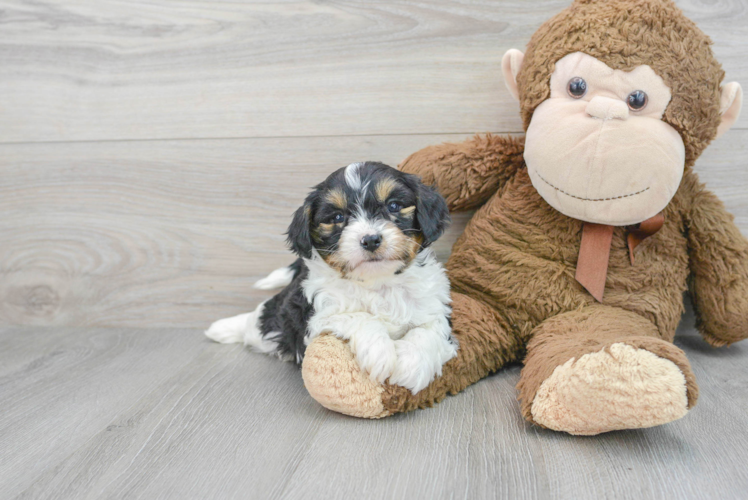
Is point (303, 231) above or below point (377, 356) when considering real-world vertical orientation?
above

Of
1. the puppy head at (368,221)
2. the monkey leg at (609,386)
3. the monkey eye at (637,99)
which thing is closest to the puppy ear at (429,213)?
the puppy head at (368,221)

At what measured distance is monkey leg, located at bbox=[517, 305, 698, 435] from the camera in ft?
3.66

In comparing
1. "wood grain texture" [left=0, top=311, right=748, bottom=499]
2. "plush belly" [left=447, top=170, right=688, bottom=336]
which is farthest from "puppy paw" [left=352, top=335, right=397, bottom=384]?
"plush belly" [left=447, top=170, right=688, bottom=336]

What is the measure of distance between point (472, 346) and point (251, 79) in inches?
44.9

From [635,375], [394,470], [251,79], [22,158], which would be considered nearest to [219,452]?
[394,470]

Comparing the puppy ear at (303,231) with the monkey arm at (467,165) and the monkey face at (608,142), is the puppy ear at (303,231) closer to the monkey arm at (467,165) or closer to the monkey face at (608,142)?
the monkey arm at (467,165)

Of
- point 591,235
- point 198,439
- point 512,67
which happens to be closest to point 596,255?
point 591,235

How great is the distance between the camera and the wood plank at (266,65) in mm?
1810

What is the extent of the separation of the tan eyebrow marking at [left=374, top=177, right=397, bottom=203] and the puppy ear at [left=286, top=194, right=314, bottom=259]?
0.58 feet

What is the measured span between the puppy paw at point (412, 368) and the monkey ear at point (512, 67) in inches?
31.9

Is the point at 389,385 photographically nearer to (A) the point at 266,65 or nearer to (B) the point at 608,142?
(B) the point at 608,142

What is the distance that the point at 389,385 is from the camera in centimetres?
133

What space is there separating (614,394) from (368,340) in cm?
54

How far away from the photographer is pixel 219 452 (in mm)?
1229
